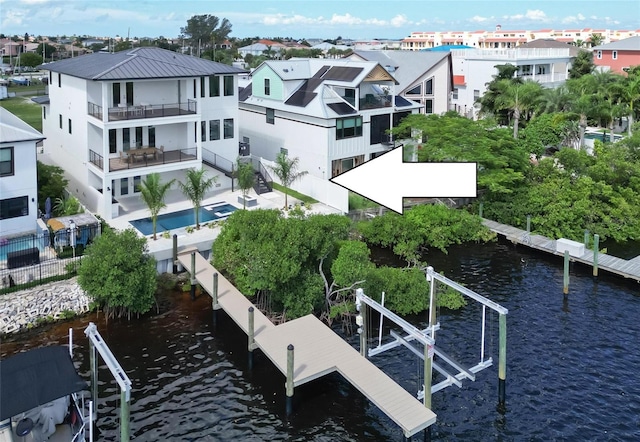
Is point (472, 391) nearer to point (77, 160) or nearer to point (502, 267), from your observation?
point (502, 267)

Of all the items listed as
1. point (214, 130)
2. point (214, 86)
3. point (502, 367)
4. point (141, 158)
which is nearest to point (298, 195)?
point (214, 130)

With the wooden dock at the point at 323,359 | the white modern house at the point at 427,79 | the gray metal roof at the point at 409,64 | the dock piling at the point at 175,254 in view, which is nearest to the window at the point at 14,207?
the dock piling at the point at 175,254

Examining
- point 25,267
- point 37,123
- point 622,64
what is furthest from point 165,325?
point 622,64

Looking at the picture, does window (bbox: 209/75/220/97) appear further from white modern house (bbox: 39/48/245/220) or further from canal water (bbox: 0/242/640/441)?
canal water (bbox: 0/242/640/441)

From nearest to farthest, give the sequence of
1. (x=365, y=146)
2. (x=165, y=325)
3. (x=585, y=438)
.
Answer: (x=585, y=438)
(x=165, y=325)
(x=365, y=146)

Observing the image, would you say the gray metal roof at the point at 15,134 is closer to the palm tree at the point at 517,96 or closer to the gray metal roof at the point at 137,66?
the gray metal roof at the point at 137,66

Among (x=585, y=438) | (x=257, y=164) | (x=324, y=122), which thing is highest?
(x=324, y=122)
